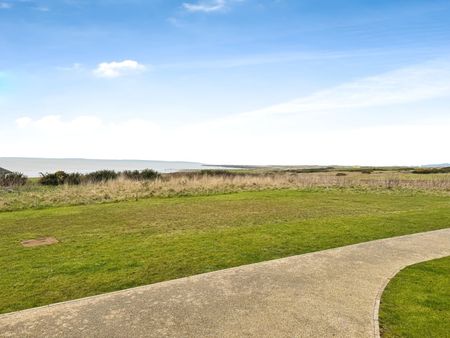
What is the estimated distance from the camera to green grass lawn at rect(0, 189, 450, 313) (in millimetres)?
5906

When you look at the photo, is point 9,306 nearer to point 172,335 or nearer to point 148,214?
point 172,335

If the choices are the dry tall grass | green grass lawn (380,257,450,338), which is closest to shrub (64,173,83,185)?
the dry tall grass

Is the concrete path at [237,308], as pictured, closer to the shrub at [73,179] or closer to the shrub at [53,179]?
the shrub at [73,179]

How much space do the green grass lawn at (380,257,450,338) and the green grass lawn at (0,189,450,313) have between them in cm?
234

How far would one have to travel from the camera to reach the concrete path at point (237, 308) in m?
3.97

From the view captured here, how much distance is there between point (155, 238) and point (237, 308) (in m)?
5.17

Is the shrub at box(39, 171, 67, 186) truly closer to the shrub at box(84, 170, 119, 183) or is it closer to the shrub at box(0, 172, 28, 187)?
the shrub at box(0, 172, 28, 187)

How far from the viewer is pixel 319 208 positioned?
15234mm

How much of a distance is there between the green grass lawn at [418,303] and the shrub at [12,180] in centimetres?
2756

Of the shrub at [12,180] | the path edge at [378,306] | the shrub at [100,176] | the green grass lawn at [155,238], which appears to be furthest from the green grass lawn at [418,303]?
the shrub at [12,180]

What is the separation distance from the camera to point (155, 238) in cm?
925

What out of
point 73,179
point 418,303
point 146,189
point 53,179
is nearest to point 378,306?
point 418,303

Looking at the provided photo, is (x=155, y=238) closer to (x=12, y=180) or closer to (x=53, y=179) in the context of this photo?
(x=12, y=180)

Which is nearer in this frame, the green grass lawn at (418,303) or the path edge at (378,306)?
the path edge at (378,306)
